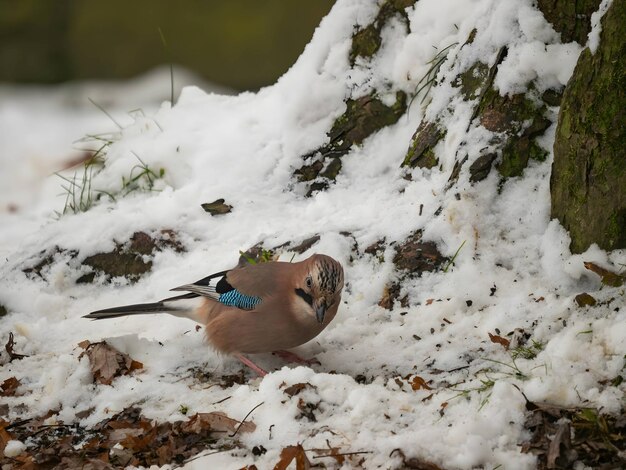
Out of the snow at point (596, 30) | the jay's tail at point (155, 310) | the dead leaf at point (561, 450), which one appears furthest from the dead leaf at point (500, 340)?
the jay's tail at point (155, 310)

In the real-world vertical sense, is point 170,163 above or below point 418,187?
below

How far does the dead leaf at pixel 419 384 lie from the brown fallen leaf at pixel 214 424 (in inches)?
25.6

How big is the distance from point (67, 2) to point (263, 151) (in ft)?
22.4

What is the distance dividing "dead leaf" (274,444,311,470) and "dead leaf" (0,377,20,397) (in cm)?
145

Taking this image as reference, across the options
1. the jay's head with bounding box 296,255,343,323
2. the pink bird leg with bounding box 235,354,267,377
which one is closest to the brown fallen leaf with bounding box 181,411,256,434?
the pink bird leg with bounding box 235,354,267,377

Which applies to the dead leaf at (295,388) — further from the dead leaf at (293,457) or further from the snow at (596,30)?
the snow at (596,30)

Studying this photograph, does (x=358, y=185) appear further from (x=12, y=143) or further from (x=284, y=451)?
(x=12, y=143)

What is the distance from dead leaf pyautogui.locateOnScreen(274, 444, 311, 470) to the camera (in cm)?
263

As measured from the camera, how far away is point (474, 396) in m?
2.86

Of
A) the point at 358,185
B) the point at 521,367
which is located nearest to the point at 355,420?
the point at 521,367

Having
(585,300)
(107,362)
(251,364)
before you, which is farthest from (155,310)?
(585,300)

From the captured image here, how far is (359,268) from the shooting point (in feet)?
13.1

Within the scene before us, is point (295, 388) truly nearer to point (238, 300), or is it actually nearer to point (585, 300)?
point (238, 300)

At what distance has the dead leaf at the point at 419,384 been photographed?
3082 millimetres
